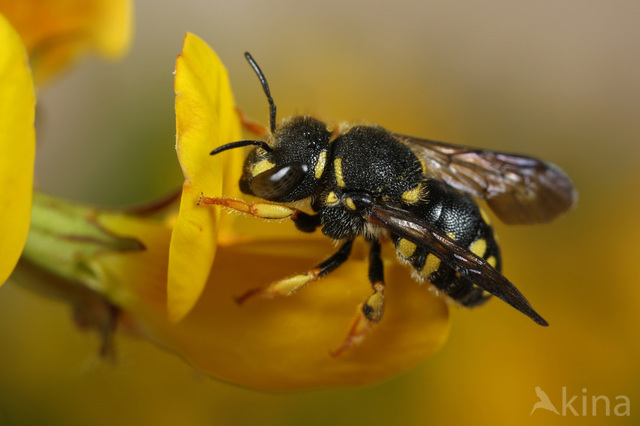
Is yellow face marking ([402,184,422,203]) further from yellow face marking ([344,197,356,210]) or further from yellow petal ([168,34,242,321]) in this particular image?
yellow petal ([168,34,242,321])

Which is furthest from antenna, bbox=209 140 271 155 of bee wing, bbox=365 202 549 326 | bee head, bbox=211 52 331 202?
bee wing, bbox=365 202 549 326

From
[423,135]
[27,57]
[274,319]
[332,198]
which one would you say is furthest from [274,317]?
[423,135]

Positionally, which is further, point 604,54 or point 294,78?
point 604,54

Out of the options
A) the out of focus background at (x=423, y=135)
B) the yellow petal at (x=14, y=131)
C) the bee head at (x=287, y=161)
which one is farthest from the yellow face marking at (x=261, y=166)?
the yellow petal at (x=14, y=131)

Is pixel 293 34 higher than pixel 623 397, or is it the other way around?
pixel 293 34

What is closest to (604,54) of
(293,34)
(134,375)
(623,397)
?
(293,34)

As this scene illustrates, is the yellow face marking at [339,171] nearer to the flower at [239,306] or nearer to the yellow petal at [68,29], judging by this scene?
the flower at [239,306]

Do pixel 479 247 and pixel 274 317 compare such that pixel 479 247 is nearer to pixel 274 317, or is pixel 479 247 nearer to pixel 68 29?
pixel 274 317

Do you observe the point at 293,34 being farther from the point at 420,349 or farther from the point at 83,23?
the point at 420,349
